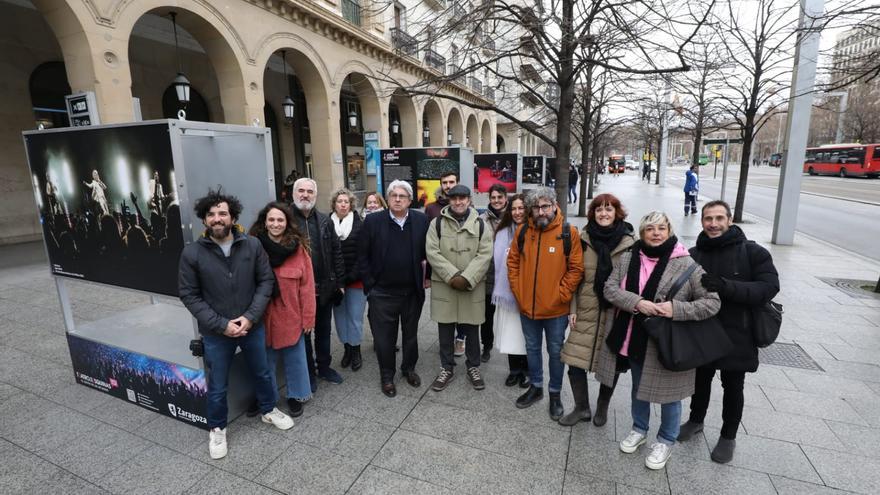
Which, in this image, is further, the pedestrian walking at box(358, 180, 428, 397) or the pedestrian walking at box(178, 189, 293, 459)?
the pedestrian walking at box(358, 180, 428, 397)

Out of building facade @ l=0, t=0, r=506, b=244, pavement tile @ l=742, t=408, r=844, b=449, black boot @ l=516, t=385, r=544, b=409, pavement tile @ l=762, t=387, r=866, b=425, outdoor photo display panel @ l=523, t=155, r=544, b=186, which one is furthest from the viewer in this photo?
outdoor photo display panel @ l=523, t=155, r=544, b=186

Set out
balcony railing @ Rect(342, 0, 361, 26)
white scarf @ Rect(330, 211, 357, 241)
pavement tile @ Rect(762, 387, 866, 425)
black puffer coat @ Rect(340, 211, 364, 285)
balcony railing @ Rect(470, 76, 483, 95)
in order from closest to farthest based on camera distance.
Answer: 1. pavement tile @ Rect(762, 387, 866, 425)
2. black puffer coat @ Rect(340, 211, 364, 285)
3. white scarf @ Rect(330, 211, 357, 241)
4. balcony railing @ Rect(342, 0, 361, 26)
5. balcony railing @ Rect(470, 76, 483, 95)

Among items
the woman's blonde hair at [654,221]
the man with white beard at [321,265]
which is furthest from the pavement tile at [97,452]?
the woman's blonde hair at [654,221]

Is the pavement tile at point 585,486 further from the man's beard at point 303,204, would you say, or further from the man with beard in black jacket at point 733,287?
the man's beard at point 303,204

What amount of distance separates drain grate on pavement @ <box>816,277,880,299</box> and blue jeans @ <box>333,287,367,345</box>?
7.95 m

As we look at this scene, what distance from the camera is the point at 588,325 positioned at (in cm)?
332

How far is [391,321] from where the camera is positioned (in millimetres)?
4105

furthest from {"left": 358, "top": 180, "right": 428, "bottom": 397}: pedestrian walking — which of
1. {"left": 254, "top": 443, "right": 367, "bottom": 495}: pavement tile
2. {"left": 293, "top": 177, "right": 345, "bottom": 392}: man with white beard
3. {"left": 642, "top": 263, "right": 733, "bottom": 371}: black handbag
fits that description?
{"left": 642, "top": 263, "right": 733, "bottom": 371}: black handbag

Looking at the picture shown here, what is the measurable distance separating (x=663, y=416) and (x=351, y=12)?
17584 mm

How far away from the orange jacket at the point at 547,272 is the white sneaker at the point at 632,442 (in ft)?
3.37

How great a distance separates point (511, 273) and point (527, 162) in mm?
14916

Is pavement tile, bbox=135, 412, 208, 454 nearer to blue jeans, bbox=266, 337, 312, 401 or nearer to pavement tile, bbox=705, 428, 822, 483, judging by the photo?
blue jeans, bbox=266, 337, 312, 401

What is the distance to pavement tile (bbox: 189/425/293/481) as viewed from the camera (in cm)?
306

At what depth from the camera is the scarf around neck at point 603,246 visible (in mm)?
3145
